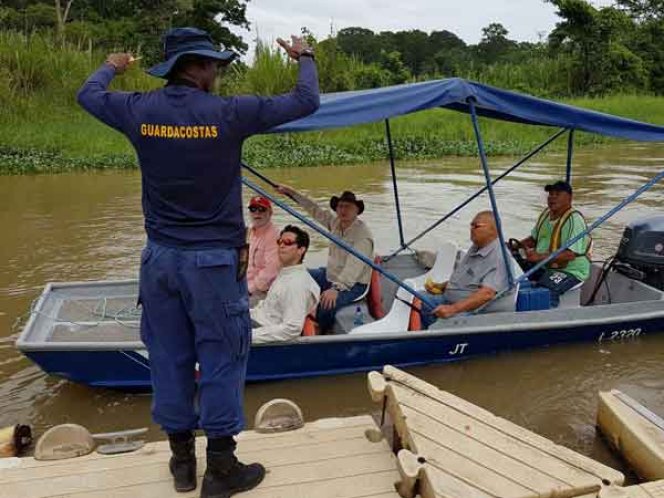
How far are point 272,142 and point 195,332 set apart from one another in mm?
15141

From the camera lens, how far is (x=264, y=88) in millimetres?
17703

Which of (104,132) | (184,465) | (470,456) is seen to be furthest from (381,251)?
(104,132)

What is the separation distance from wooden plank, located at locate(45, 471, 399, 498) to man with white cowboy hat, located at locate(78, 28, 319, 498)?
320mm

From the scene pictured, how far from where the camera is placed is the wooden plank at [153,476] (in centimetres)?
285

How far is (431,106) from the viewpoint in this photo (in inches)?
178

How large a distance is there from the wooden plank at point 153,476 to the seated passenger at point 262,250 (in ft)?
6.79

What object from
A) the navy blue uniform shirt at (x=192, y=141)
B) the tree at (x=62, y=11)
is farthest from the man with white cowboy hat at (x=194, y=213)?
the tree at (x=62, y=11)

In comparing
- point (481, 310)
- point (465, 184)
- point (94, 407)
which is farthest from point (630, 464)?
point (465, 184)

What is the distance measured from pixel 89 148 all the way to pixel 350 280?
1264 centimetres

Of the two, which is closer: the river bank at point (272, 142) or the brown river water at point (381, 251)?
the brown river water at point (381, 251)

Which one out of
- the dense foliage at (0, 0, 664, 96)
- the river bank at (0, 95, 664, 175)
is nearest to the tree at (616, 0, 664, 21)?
the dense foliage at (0, 0, 664, 96)

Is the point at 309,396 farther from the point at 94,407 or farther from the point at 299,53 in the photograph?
the point at 299,53

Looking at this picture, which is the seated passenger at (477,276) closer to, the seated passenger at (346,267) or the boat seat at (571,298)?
the seated passenger at (346,267)

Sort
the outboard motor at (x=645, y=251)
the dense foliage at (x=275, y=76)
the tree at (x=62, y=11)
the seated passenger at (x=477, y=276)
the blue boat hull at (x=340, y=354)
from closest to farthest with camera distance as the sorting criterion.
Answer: the blue boat hull at (x=340, y=354), the seated passenger at (x=477, y=276), the outboard motor at (x=645, y=251), the dense foliage at (x=275, y=76), the tree at (x=62, y=11)
